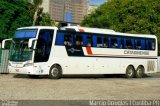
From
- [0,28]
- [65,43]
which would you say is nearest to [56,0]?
[0,28]

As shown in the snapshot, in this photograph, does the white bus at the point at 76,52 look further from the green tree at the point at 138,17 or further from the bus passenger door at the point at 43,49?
the green tree at the point at 138,17

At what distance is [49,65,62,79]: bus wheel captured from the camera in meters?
26.4

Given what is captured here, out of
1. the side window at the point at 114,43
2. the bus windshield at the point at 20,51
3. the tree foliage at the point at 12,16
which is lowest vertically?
the bus windshield at the point at 20,51

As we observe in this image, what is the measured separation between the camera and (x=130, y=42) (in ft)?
104

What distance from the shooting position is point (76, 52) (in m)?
27.6

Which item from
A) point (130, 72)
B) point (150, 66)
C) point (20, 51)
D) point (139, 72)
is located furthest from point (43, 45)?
point (150, 66)

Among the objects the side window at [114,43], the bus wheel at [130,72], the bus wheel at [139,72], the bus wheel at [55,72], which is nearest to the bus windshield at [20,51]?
the bus wheel at [55,72]

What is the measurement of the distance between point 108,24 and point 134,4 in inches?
233

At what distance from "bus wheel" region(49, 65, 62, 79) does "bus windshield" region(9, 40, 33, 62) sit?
1674mm

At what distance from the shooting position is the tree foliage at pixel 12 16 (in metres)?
45.2

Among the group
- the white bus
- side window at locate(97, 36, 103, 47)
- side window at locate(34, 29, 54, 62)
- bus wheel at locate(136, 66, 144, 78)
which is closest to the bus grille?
the white bus

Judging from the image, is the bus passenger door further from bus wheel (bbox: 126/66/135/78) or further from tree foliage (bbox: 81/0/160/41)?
tree foliage (bbox: 81/0/160/41)

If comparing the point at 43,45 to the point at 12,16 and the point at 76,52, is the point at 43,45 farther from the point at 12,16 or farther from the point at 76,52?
the point at 12,16

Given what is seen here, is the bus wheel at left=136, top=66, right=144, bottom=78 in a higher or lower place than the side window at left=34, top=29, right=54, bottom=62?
lower
